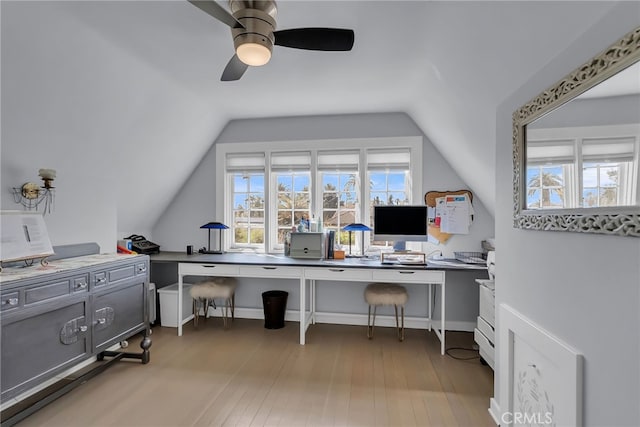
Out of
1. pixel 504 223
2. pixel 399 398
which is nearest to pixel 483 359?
pixel 399 398

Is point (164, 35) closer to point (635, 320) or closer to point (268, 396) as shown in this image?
point (268, 396)

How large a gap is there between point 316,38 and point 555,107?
121cm

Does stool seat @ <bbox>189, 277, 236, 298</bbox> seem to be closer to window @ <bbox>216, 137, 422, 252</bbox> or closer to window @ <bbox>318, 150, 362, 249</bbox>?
window @ <bbox>216, 137, 422, 252</bbox>

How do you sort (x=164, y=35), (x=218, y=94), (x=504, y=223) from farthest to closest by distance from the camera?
(x=218, y=94), (x=164, y=35), (x=504, y=223)

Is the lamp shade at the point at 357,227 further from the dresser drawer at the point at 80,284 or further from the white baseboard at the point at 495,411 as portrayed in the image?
the dresser drawer at the point at 80,284

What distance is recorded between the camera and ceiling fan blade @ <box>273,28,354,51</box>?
1.58 meters

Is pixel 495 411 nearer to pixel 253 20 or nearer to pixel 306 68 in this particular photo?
pixel 253 20

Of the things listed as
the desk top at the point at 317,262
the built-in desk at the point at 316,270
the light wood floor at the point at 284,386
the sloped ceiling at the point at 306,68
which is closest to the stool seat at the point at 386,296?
the built-in desk at the point at 316,270

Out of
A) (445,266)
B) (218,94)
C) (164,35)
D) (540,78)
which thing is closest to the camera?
(540,78)

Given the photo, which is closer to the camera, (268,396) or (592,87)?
(592,87)

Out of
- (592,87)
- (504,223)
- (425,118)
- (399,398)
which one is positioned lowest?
(399,398)

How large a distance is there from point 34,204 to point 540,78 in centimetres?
330

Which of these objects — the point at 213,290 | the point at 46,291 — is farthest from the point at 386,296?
the point at 46,291

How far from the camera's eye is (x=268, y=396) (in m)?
2.09
